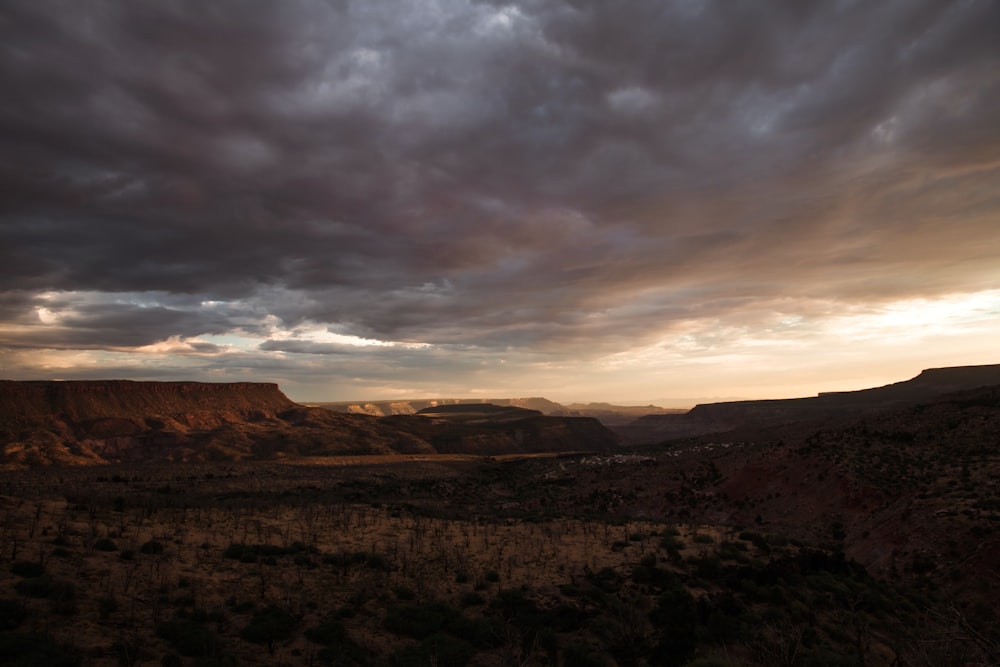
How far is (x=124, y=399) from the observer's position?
139000 millimetres

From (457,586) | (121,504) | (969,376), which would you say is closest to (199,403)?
(121,504)

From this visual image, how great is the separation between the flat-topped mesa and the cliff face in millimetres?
258

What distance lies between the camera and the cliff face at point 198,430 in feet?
332

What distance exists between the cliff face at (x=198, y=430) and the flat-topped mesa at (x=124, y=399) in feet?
0.85

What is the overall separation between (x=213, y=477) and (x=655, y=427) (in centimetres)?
16923

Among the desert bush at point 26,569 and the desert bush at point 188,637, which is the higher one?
the desert bush at point 26,569

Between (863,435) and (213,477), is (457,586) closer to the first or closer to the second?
(863,435)

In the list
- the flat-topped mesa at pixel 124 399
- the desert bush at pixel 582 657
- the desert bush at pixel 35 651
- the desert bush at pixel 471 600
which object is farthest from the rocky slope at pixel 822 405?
Result: the flat-topped mesa at pixel 124 399

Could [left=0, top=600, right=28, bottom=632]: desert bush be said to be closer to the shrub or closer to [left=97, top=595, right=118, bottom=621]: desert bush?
[left=97, top=595, right=118, bottom=621]: desert bush

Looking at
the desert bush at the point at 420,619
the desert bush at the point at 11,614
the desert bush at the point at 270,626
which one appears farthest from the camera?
the desert bush at the point at 420,619

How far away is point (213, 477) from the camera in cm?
5175

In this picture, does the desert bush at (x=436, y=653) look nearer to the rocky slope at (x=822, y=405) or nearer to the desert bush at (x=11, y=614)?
the desert bush at (x=11, y=614)

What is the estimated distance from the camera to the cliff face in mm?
101312

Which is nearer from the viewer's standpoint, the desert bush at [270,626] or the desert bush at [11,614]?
the desert bush at [11,614]
